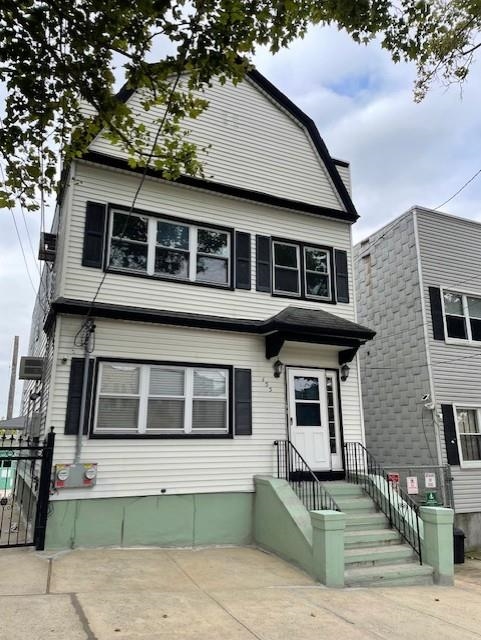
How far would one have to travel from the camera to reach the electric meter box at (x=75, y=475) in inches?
296

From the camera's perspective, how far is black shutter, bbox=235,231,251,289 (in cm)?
988

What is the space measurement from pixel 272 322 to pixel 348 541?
13.0 ft

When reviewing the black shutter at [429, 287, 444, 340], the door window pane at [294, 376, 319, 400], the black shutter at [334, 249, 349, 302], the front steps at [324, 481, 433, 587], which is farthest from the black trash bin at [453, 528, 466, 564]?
the black shutter at [334, 249, 349, 302]

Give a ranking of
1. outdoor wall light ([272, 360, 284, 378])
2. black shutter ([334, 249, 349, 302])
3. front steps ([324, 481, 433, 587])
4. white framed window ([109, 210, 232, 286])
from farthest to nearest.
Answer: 1. black shutter ([334, 249, 349, 302])
2. outdoor wall light ([272, 360, 284, 378])
3. white framed window ([109, 210, 232, 286])
4. front steps ([324, 481, 433, 587])

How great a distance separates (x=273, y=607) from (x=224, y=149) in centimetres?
846

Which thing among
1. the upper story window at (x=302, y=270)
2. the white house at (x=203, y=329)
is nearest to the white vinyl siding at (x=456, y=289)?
the white house at (x=203, y=329)

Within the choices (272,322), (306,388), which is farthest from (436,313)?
(272,322)

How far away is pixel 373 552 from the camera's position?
7301 mm

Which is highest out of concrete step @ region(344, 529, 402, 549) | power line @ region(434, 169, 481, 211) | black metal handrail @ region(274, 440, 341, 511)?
power line @ region(434, 169, 481, 211)

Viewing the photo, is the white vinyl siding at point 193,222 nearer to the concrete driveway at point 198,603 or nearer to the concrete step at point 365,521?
the concrete step at point 365,521

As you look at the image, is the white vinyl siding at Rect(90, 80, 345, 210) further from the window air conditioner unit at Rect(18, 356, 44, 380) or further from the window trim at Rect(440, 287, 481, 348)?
the window air conditioner unit at Rect(18, 356, 44, 380)

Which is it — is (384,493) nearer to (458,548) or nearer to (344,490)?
(344,490)

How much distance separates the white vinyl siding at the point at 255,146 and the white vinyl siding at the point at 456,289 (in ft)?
11.1

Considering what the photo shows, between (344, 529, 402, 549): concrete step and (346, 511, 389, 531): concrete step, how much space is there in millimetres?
88
